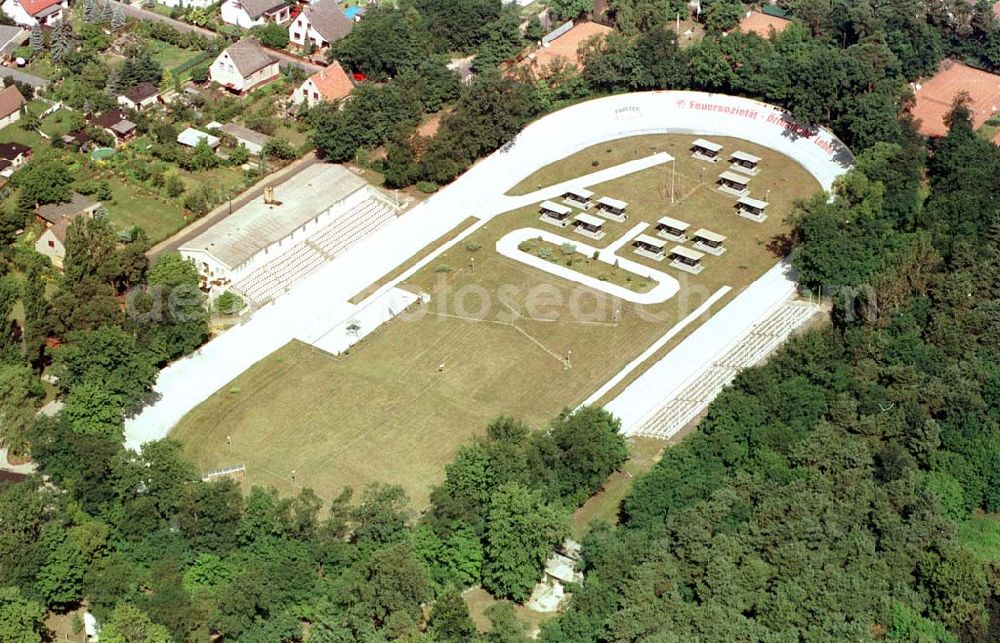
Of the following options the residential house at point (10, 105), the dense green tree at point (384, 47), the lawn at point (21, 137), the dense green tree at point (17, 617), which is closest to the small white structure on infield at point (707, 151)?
the dense green tree at point (384, 47)

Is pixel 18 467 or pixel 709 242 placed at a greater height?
pixel 18 467

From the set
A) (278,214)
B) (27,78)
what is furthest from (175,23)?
(278,214)

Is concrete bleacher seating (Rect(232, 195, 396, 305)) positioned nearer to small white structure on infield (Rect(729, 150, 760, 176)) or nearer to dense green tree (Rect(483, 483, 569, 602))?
small white structure on infield (Rect(729, 150, 760, 176))

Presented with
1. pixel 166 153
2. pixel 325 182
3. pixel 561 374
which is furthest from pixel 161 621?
pixel 166 153

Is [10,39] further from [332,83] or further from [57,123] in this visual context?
[332,83]

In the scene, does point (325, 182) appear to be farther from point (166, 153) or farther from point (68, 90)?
point (68, 90)

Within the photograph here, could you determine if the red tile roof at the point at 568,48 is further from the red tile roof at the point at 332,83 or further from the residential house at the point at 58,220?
the residential house at the point at 58,220
